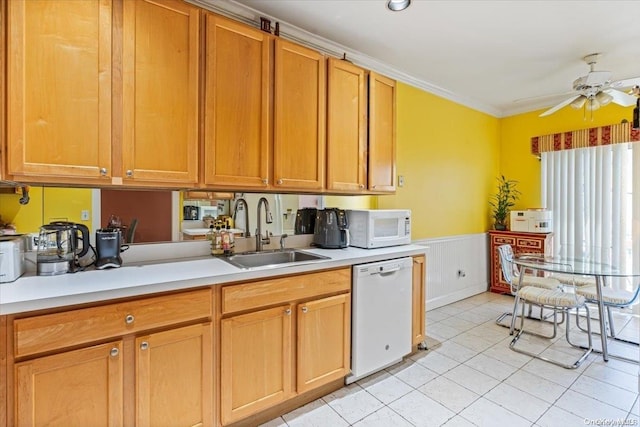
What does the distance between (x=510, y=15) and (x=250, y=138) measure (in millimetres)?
2052

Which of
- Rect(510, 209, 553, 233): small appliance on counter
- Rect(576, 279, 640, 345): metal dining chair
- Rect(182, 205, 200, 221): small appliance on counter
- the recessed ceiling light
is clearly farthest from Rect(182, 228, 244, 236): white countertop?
Rect(510, 209, 553, 233): small appliance on counter

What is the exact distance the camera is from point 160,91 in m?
1.69

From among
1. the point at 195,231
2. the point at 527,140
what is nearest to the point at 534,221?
the point at 527,140

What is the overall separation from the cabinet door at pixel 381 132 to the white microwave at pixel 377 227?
0.90ft

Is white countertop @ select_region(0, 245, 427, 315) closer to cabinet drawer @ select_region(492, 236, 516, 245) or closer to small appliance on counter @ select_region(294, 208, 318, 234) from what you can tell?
small appliance on counter @ select_region(294, 208, 318, 234)

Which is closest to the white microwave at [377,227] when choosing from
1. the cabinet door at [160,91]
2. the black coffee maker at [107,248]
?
the cabinet door at [160,91]

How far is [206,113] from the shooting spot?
182cm

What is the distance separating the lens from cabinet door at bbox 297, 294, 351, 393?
6.17 ft

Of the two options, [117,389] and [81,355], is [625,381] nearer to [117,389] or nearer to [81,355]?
[117,389]

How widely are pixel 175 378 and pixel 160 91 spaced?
58.4 inches

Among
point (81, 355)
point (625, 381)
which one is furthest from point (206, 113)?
point (625, 381)

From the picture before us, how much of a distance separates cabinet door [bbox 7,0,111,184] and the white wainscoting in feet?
9.88

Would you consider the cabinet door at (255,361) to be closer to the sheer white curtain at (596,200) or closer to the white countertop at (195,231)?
the white countertop at (195,231)

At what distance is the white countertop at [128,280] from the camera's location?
1.20 meters
